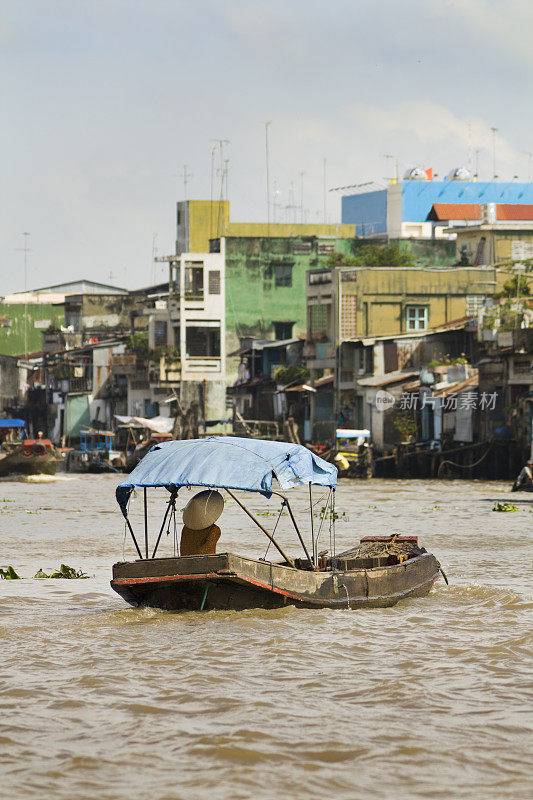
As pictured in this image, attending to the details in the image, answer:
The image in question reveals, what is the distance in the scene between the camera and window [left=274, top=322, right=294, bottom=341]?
2518 inches

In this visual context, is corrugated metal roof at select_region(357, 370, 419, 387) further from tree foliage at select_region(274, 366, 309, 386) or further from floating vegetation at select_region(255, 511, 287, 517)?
floating vegetation at select_region(255, 511, 287, 517)

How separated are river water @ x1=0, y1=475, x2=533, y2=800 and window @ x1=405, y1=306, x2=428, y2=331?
116ft

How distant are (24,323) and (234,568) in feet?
238

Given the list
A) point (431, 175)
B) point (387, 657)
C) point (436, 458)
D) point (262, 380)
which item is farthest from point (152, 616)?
point (431, 175)

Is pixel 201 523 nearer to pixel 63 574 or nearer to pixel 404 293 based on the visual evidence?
pixel 63 574

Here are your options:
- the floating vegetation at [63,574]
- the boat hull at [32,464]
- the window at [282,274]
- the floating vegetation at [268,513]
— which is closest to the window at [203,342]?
the window at [282,274]

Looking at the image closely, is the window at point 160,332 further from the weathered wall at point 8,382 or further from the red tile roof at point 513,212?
the red tile roof at point 513,212

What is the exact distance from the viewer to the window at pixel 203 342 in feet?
206

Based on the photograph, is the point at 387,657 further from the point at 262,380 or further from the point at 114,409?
the point at 114,409

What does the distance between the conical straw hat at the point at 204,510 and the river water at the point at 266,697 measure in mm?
1083

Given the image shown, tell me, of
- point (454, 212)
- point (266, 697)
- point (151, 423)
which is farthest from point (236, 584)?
point (454, 212)

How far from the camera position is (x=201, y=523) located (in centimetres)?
1306

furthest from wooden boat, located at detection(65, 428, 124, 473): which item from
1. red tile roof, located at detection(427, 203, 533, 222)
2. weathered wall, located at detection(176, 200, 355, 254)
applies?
red tile roof, located at detection(427, 203, 533, 222)

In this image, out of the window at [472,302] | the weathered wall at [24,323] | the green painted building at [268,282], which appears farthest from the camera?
the weathered wall at [24,323]
